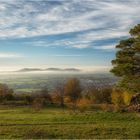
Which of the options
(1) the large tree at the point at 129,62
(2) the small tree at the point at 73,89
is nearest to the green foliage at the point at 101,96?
(2) the small tree at the point at 73,89

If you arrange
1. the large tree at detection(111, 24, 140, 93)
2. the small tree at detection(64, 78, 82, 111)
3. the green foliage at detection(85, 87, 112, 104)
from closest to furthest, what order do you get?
the large tree at detection(111, 24, 140, 93) < the green foliage at detection(85, 87, 112, 104) < the small tree at detection(64, 78, 82, 111)

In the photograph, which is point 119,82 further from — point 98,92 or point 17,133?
point 98,92

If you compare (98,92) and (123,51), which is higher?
(123,51)

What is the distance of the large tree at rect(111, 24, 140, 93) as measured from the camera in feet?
123

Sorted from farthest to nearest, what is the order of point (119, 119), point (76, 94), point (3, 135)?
point (76, 94) < point (119, 119) < point (3, 135)

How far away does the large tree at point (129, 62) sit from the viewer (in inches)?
1479

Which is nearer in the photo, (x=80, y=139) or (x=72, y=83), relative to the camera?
(x=80, y=139)

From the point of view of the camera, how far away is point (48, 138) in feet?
66.0

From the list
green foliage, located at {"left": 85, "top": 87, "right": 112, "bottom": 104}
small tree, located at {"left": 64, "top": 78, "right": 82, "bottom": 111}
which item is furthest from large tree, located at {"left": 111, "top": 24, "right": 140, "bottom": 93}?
small tree, located at {"left": 64, "top": 78, "right": 82, "bottom": 111}

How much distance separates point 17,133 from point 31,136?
5.57 feet

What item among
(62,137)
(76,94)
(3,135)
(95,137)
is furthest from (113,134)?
(76,94)

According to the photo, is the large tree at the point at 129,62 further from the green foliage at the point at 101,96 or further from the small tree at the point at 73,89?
the small tree at the point at 73,89

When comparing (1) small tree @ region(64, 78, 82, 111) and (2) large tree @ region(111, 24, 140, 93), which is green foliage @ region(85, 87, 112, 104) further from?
(2) large tree @ region(111, 24, 140, 93)

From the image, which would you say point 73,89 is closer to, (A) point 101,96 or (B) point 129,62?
(A) point 101,96
